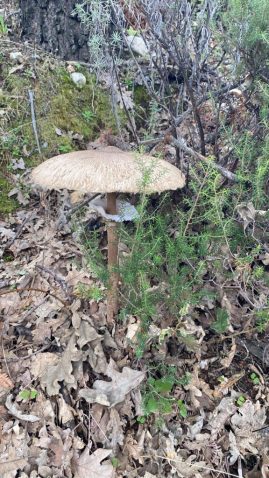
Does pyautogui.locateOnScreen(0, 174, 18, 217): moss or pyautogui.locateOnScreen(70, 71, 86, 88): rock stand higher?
pyautogui.locateOnScreen(70, 71, 86, 88): rock

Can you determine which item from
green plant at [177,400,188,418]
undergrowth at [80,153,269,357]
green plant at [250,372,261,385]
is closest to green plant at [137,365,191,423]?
green plant at [177,400,188,418]

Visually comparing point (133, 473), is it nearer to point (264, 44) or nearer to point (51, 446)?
point (51, 446)

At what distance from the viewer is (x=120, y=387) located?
3.02 m

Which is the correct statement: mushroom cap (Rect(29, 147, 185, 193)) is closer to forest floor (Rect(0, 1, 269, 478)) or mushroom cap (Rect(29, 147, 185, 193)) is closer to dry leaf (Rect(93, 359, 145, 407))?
forest floor (Rect(0, 1, 269, 478))

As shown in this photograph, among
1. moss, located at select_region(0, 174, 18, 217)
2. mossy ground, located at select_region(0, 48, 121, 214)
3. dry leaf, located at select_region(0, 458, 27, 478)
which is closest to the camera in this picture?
dry leaf, located at select_region(0, 458, 27, 478)

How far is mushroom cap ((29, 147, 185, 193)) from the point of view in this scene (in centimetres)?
237

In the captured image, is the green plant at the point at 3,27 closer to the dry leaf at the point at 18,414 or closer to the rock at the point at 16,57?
the rock at the point at 16,57

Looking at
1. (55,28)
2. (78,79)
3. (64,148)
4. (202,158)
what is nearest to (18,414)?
(202,158)

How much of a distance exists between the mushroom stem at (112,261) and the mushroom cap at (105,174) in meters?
0.36

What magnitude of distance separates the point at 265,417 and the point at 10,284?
2.35 metres

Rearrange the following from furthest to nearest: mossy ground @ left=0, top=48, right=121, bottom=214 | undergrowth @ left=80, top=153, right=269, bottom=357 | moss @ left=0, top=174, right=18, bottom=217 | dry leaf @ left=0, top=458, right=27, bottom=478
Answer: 1. mossy ground @ left=0, top=48, right=121, bottom=214
2. moss @ left=0, top=174, right=18, bottom=217
3. undergrowth @ left=80, top=153, right=269, bottom=357
4. dry leaf @ left=0, top=458, right=27, bottom=478

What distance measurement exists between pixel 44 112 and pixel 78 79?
2.06ft

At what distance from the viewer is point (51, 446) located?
2.79 meters

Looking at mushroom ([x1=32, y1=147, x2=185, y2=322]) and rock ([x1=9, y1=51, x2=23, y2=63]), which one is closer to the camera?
mushroom ([x1=32, y1=147, x2=185, y2=322])
